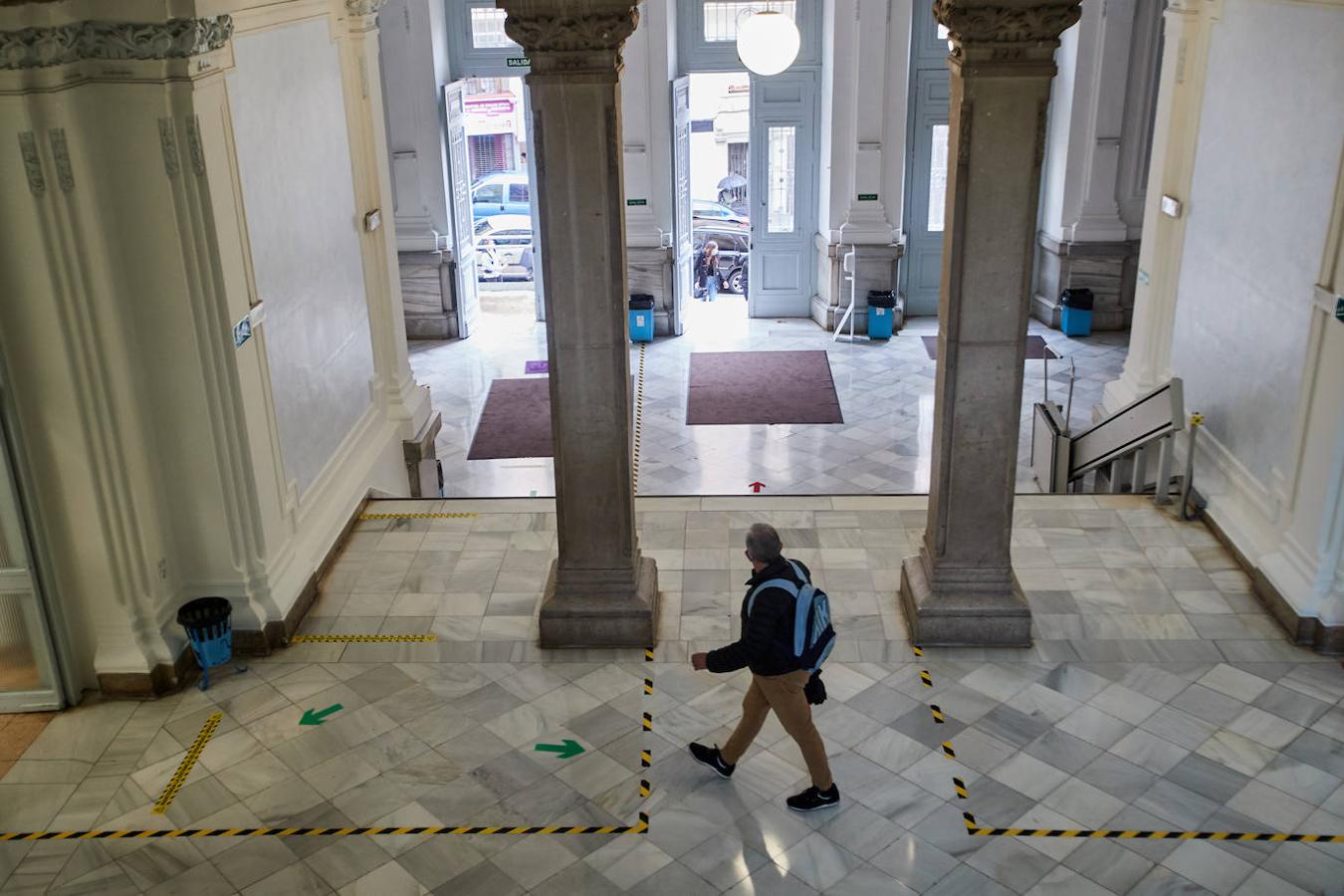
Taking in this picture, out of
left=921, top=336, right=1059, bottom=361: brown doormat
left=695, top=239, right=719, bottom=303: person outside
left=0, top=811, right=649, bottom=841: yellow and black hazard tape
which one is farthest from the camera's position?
left=695, top=239, right=719, bottom=303: person outside

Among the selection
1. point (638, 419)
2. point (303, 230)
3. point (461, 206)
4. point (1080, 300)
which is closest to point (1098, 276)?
point (1080, 300)

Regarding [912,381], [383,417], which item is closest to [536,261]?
[912,381]

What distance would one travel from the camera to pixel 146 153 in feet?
21.9

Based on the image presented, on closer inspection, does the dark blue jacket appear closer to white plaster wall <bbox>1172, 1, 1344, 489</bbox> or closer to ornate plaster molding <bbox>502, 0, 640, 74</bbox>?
ornate plaster molding <bbox>502, 0, 640, 74</bbox>

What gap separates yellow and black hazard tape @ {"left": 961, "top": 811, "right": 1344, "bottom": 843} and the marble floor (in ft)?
16.6

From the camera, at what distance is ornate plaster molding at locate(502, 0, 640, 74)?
257 inches

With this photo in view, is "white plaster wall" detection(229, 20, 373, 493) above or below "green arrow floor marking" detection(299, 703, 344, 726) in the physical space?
above

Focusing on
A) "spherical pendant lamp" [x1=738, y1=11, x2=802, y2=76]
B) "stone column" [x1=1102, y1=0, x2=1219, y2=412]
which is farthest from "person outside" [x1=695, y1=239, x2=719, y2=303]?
"stone column" [x1=1102, y1=0, x2=1219, y2=412]

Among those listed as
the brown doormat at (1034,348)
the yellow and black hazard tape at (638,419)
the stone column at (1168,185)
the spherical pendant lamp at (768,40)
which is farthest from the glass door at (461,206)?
the stone column at (1168,185)

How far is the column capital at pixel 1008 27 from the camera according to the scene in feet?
21.1

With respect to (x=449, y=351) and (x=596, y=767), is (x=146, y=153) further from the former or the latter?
(x=449, y=351)

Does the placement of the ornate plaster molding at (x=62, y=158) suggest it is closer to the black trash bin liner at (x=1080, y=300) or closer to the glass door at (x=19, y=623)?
the glass door at (x=19, y=623)

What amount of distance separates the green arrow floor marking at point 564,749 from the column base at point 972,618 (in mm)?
2191

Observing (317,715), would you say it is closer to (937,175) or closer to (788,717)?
(788,717)
